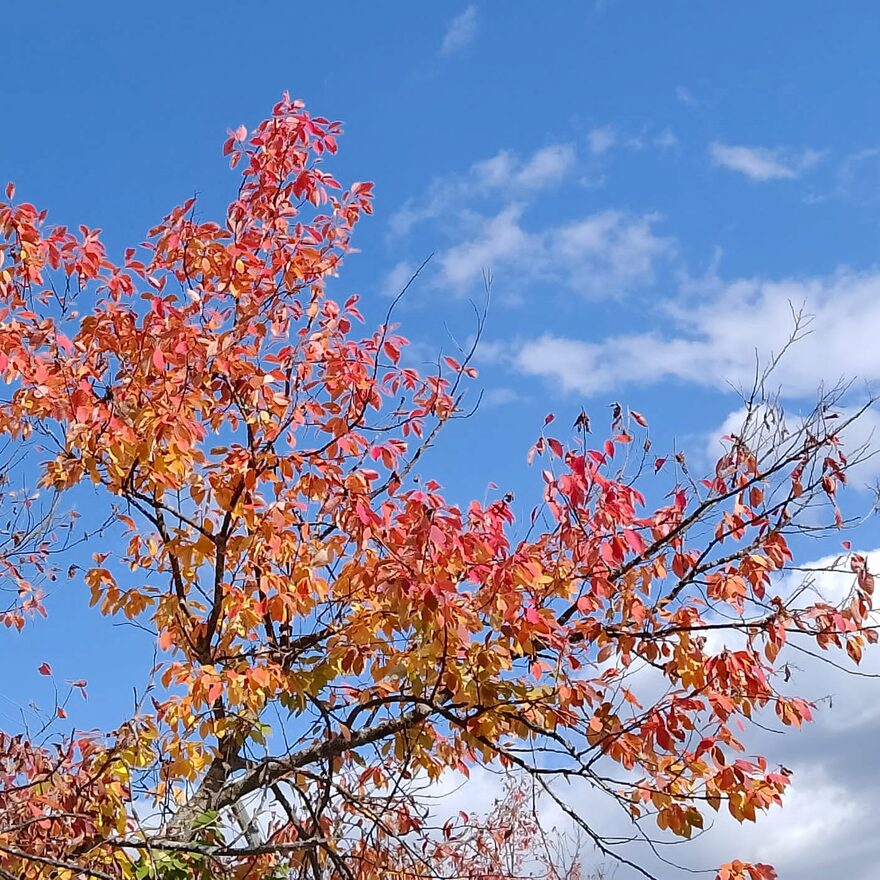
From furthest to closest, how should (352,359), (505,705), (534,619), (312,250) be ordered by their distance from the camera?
(312,250) < (352,359) < (505,705) < (534,619)

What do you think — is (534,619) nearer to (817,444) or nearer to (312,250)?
(817,444)

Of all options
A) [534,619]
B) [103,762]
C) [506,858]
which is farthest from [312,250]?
[506,858]

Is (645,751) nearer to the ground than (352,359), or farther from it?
nearer to the ground

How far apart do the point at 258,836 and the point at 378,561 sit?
1778 millimetres

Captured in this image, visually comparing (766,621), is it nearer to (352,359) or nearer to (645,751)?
(645,751)

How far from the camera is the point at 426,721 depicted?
4.72m

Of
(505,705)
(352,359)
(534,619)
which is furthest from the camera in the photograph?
(352,359)

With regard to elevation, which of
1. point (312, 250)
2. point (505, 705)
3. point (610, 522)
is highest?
point (312, 250)

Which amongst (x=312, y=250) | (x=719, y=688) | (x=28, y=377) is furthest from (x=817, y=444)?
(x=28, y=377)

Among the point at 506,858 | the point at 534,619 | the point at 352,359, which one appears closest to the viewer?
the point at 534,619

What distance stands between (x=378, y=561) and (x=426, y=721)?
3.08 feet

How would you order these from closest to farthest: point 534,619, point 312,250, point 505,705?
point 534,619, point 505,705, point 312,250

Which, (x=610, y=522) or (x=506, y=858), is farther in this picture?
(x=506, y=858)

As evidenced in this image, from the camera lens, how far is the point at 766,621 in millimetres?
4492
